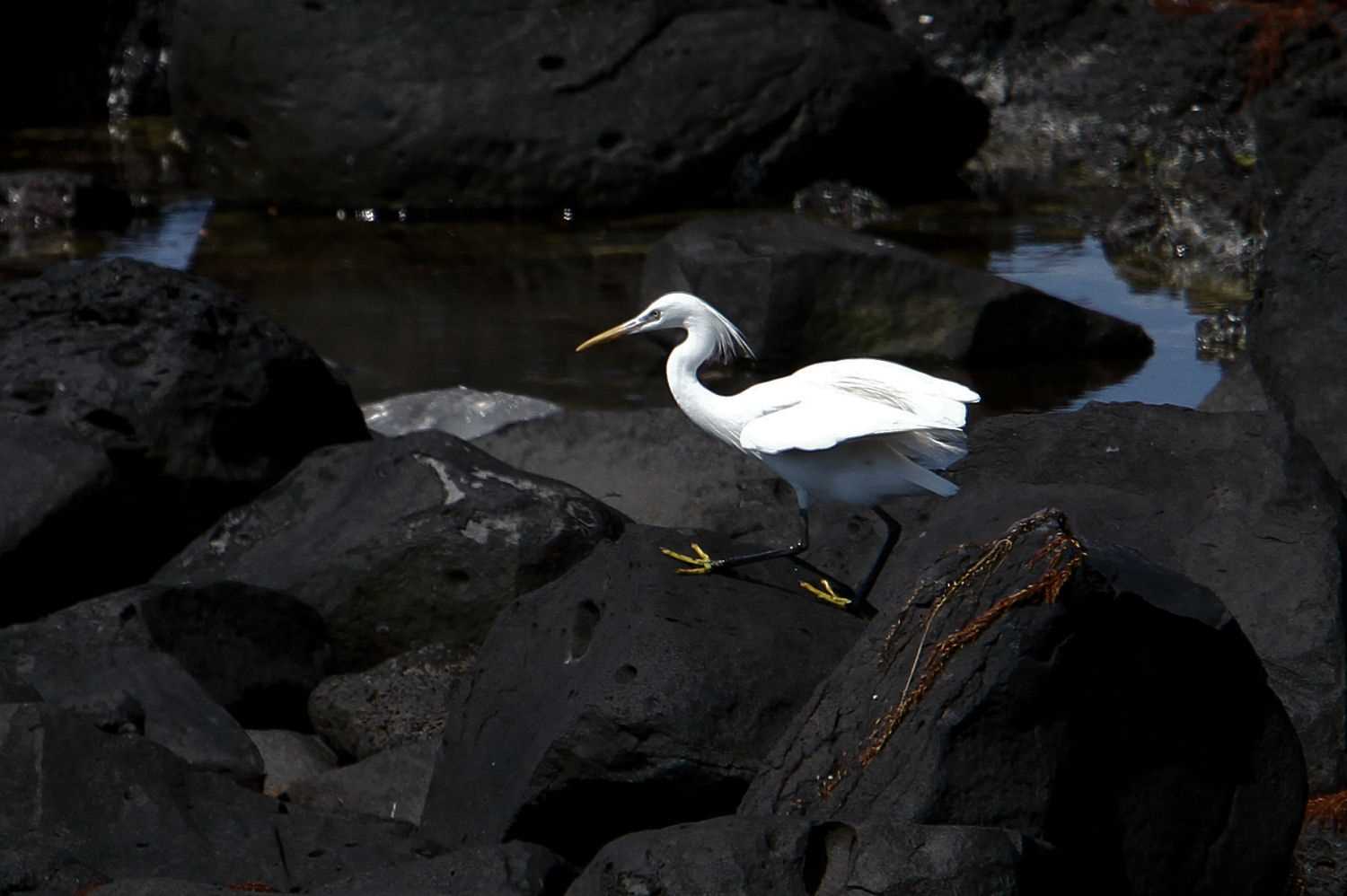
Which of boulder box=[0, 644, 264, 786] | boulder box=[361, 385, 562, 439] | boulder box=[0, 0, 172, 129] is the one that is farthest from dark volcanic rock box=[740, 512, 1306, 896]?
boulder box=[0, 0, 172, 129]

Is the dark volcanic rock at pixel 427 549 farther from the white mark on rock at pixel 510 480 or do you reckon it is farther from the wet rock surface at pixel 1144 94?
the wet rock surface at pixel 1144 94

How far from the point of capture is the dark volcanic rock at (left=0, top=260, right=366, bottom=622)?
6418 millimetres

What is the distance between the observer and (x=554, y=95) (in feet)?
42.7

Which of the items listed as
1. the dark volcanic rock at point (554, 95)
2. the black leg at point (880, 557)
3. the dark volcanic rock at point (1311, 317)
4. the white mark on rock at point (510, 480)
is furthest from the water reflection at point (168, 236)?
the black leg at point (880, 557)

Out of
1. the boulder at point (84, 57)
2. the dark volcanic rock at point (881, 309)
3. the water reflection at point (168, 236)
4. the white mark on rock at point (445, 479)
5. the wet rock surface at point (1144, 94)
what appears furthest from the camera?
the boulder at point (84, 57)

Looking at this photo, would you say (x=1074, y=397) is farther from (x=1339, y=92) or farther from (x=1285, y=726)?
(x=1285, y=726)

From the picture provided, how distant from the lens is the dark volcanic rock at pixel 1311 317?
5.86 meters

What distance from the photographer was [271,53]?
1312 centimetres

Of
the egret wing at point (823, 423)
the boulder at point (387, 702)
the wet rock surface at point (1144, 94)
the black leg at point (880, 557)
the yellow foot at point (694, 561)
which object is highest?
the egret wing at point (823, 423)

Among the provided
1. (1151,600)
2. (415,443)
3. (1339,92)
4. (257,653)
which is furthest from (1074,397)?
(1151,600)

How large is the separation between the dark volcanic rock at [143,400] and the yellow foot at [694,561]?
242 cm

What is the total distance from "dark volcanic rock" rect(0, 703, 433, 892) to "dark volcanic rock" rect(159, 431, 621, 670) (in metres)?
1.26

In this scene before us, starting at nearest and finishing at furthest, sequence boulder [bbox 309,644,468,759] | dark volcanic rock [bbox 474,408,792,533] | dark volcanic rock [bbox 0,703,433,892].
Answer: dark volcanic rock [bbox 0,703,433,892] < boulder [bbox 309,644,468,759] < dark volcanic rock [bbox 474,408,792,533]

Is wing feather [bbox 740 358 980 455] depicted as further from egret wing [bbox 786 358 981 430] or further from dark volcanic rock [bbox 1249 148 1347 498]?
dark volcanic rock [bbox 1249 148 1347 498]
